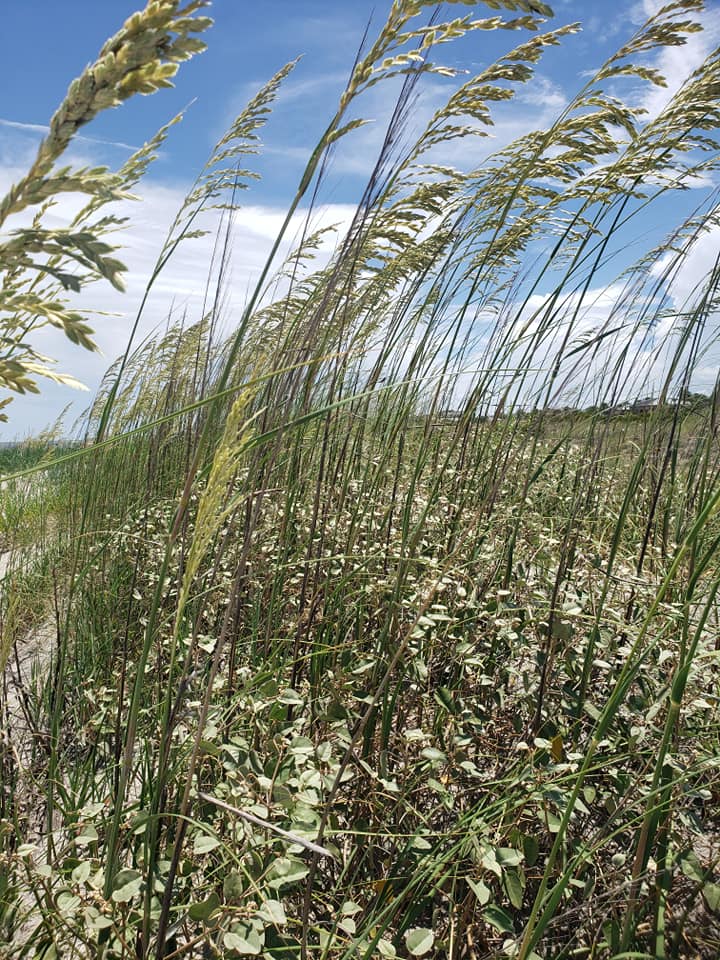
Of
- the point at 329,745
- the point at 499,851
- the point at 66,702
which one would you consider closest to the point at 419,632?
the point at 329,745

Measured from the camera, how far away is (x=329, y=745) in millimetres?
1411

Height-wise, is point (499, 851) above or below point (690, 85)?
below

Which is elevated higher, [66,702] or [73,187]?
[73,187]

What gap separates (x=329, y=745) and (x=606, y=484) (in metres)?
2.39

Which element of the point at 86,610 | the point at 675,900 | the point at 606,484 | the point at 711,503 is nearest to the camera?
the point at 711,503

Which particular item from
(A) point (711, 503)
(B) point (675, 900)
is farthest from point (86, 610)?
(A) point (711, 503)

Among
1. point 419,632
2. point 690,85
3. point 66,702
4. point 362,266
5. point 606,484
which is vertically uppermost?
point 690,85

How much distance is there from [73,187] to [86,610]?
2461mm

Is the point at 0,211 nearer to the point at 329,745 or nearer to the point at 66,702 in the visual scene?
the point at 329,745

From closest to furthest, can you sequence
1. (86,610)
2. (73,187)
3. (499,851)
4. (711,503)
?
(73,187), (711,503), (499,851), (86,610)

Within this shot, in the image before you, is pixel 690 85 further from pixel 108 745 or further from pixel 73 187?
pixel 108 745

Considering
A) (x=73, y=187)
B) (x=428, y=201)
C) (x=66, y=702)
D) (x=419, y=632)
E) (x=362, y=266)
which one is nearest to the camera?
(x=73, y=187)

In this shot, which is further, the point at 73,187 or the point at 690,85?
the point at 690,85

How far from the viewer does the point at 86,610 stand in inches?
110
